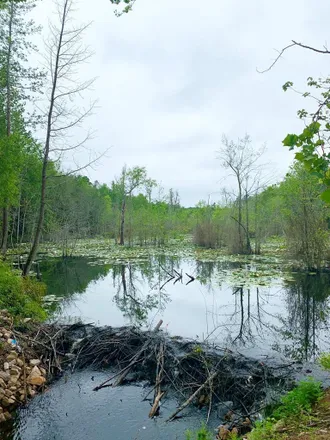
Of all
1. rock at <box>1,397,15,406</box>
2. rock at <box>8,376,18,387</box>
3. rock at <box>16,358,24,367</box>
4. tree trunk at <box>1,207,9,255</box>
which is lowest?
rock at <box>1,397,15,406</box>

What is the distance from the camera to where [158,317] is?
10.5 meters

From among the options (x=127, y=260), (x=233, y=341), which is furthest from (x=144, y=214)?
(x=233, y=341)

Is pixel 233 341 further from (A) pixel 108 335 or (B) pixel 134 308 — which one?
A: (B) pixel 134 308

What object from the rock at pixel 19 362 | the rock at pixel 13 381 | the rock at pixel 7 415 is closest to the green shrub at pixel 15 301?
the rock at pixel 19 362

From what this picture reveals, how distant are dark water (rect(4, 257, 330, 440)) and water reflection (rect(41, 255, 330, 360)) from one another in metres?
0.03

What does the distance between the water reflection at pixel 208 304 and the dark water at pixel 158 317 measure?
0.03 metres

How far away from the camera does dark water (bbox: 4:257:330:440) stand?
513cm

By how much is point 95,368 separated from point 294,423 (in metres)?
4.70

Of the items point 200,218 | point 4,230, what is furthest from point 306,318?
point 200,218

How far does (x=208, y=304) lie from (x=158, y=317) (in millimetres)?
2200

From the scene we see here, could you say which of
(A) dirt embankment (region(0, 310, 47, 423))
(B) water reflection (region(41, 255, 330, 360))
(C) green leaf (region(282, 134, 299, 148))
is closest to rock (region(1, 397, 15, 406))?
(A) dirt embankment (region(0, 310, 47, 423))

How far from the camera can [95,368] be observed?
275 inches

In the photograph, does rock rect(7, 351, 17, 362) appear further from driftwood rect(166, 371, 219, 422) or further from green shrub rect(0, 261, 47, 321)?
driftwood rect(166, 371, 219, 422)

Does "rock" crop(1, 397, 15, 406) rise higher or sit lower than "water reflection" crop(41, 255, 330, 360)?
lower
